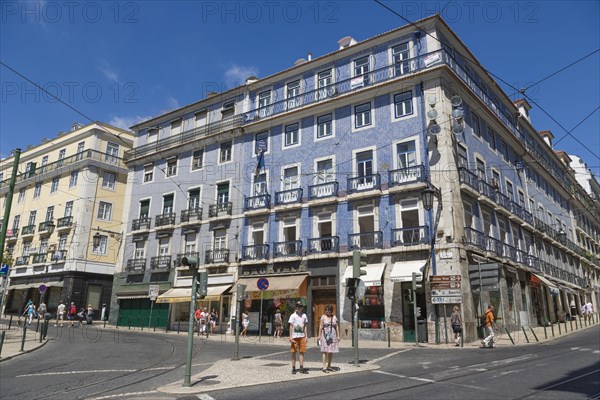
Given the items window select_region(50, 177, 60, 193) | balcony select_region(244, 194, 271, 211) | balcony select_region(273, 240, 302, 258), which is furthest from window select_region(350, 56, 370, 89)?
window select_region(50, 177, 60, 193)

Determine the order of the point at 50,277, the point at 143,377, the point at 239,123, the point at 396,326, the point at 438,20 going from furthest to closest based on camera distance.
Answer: the point at 50,277
the point at 239,123
the point at 438,20
the point at 396,326
the point at 143,377

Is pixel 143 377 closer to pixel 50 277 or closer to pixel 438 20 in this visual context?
Answer: pixel 438 20

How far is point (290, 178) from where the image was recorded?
26047 mm

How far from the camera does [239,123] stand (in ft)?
95.0

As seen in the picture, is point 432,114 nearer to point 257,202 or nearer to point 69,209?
point 257,202

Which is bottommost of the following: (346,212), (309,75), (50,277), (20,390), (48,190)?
(20,390)

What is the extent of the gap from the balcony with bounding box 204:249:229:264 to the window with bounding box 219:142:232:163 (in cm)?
600

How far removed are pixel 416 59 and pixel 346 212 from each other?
8.55 m

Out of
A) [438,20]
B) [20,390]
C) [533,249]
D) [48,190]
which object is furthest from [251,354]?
[48,190]

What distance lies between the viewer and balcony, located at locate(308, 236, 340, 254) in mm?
23172

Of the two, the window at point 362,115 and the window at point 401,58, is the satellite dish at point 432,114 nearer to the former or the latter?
the window at point 401,58

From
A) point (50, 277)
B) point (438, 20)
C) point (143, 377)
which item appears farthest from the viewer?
point (50, 277)

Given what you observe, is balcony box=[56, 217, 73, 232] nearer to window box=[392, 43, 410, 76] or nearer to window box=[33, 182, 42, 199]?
window box=[33, 182, 42, 199]

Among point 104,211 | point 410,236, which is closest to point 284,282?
point 410,236
